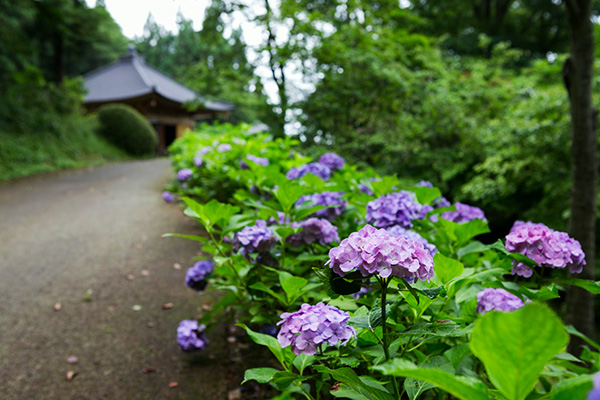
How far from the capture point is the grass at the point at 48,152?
28.4ft

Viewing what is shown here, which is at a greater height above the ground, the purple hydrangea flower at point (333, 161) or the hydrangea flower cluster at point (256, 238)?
the purple hydrangea flower at point (333, 161)

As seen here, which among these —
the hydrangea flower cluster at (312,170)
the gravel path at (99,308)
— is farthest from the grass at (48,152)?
the hydrangea flower cluster at (312,170)

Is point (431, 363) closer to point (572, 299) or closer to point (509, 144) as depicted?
point (572, 299)

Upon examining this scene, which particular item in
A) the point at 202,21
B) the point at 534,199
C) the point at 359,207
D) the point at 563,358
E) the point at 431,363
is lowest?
the point at 534,199

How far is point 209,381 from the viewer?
6.10 ft

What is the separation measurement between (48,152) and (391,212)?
434 inches

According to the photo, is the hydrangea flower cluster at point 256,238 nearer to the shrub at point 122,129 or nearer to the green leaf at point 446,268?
the green leaf at point 446,268

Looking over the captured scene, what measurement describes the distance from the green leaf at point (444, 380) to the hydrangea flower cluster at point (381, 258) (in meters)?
0.20

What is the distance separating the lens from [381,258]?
2.28 ft

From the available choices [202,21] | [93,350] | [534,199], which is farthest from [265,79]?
[534,199]

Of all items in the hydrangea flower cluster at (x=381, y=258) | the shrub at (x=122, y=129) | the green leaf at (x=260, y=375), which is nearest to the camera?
the hydrangea flower cluster at (x=381, y=258)

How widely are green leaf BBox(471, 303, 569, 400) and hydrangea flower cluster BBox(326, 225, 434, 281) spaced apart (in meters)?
0.25

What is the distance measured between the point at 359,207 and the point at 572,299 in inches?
72.4

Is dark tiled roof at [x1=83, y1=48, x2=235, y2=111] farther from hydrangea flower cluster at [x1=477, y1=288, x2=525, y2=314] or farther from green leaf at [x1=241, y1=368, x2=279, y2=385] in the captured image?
green leaf at [x1=241, y1=368, x2=279, y2=385]
